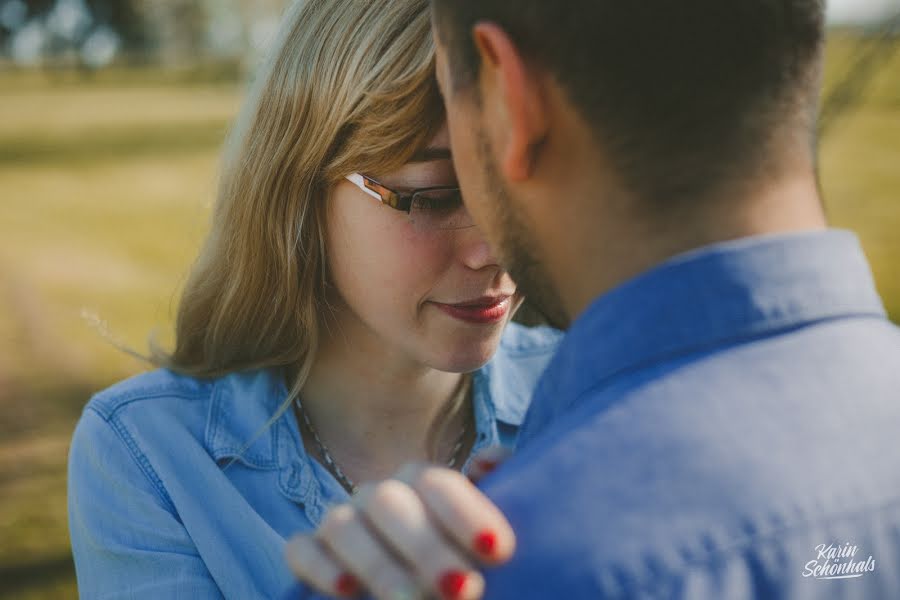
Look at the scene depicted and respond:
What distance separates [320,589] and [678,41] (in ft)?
2.83

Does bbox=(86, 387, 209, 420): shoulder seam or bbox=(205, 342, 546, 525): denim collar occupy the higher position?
bbox=(86, 387, 209, 420): shoulder seam

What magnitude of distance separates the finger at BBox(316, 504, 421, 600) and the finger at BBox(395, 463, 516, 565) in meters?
0.08

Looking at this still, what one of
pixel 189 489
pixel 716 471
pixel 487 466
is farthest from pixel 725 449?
pixel 189 489

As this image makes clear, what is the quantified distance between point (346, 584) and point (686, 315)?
58 centimetres

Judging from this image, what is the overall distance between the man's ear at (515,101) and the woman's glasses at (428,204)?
Answer: 34.7 inches

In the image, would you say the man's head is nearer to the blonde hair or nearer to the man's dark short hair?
the man's dark short hair

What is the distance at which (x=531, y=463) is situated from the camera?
1.14 metres

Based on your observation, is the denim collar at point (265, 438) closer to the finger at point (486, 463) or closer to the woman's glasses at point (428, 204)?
the woman's glasses at point (428, 204)

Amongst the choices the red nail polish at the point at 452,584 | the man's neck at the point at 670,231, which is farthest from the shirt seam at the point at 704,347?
the red nail polish at the point at 452,584

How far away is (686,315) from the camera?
1203mm

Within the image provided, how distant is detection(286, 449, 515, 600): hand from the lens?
1041mm

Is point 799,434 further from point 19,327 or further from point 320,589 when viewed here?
point 19,327

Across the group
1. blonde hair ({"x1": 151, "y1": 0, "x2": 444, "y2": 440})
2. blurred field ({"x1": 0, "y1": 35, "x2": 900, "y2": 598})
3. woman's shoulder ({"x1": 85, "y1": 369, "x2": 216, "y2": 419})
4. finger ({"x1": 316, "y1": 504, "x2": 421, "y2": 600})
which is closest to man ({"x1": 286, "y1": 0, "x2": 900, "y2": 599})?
finger ({"x1": 316, "y1": 504, "x2": 421, "y2": 600})

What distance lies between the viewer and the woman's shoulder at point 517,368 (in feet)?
8.87
